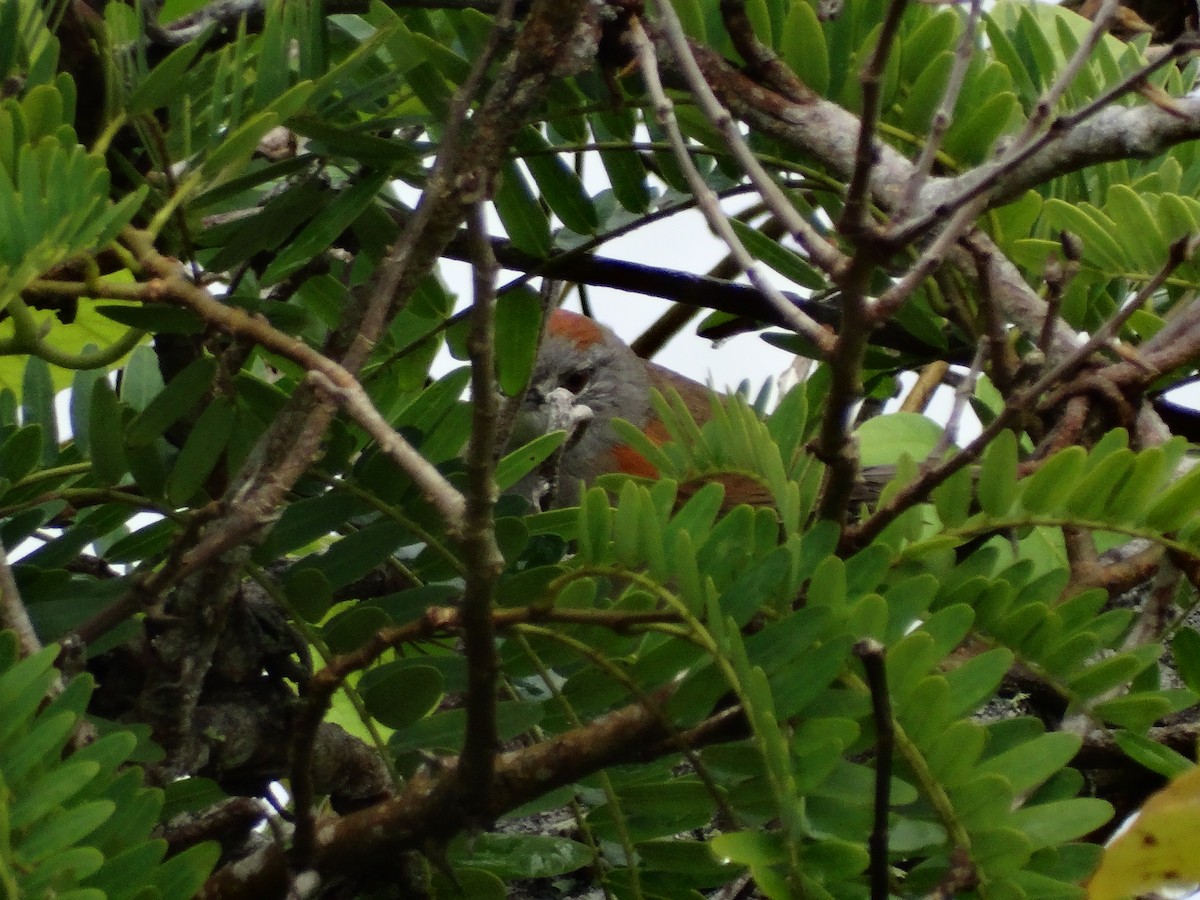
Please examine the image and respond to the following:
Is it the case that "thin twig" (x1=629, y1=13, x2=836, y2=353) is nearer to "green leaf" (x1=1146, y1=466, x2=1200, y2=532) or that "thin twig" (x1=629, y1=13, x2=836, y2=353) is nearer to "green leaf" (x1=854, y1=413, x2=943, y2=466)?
"green leaf" (x1=1146, y1=466, x2=1200, y2=532)

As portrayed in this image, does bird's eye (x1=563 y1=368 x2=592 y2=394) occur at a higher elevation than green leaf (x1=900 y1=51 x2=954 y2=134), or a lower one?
lower

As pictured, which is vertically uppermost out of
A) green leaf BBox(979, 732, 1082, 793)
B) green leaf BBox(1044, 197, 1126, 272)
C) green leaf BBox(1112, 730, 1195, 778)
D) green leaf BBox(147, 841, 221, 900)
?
green leaf BBox(1044, 197, 1126, 272)

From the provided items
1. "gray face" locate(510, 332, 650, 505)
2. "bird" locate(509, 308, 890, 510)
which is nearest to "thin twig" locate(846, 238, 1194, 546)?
"bird" locate(509, 308, 890, 510)

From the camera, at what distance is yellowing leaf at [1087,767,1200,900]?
697 millimetres

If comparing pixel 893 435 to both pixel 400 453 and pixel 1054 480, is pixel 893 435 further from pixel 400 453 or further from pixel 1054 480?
pixel 400 453

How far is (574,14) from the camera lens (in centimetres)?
114

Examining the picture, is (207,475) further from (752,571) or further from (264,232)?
(752,571)

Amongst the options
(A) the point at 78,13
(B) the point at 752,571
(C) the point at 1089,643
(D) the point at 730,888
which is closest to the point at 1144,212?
(C) the point at 1089,643

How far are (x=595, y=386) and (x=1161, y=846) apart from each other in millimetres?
4133

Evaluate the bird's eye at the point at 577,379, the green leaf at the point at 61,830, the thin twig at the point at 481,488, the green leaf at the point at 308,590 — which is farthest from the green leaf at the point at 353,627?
the bird's eye at the point at 577,379

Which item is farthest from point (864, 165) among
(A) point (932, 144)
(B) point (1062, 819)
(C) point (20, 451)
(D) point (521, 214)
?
(C) point (20, 451)

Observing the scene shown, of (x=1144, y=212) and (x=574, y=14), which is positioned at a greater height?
(x=574, y=14)

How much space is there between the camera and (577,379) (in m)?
4.80

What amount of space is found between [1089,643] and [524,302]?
0.95 meters
